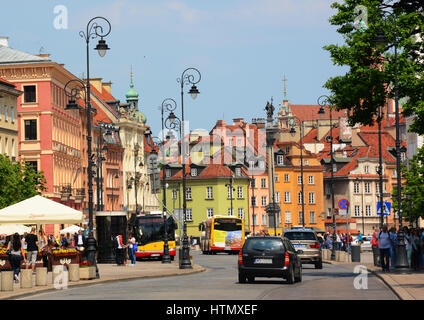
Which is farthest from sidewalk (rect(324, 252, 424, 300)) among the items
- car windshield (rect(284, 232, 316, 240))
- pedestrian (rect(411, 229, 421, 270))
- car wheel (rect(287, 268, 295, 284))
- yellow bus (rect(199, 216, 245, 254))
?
yellow bus (rect(199, 216, 245, 254))

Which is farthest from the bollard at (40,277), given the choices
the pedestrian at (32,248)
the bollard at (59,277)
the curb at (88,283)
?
the pedestrian at (32,248)

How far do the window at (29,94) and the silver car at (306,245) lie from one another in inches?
2073

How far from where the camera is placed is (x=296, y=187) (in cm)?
15988

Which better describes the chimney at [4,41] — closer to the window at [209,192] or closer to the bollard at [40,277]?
the window at [209,192]

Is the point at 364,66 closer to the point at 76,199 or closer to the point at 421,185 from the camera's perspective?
the point at 421,185

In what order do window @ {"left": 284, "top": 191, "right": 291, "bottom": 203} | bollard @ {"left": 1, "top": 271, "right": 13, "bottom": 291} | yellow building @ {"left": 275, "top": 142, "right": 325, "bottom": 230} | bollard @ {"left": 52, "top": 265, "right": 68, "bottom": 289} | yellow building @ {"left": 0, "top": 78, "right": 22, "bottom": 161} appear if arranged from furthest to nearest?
window @ {"left": 284, "top": 191, "right": 291, "bottom": 203}, yellow building @ {"left": 275, "top": 142, "right": 325, "bottom": 230}, yellow building @ {"left": 0, "top": 78, "right": 22, "bottom": 161}, bollard @ {"left": 52, "top": 265, "right": 68, "bottom": 289}, bollard @ {"left": 1, "top": 271, "right": 13, "bottom": 291}

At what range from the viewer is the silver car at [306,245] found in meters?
47.1

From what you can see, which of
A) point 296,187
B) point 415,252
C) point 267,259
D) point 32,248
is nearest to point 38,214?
point 32,248

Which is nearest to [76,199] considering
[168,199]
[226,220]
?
[226,220]

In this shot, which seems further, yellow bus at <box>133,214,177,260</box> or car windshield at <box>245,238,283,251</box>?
yellow bus at <box>133,214,177,260</box>

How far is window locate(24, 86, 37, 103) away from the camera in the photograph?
9606 cm

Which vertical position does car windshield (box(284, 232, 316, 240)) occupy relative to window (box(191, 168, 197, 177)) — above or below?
below

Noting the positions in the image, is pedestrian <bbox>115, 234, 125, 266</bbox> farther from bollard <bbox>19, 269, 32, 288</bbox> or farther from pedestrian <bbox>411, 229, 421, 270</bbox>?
bollard <bbox>19, 269, 32, 288</bbox>

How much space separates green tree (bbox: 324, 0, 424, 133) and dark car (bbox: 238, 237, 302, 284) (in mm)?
7713
